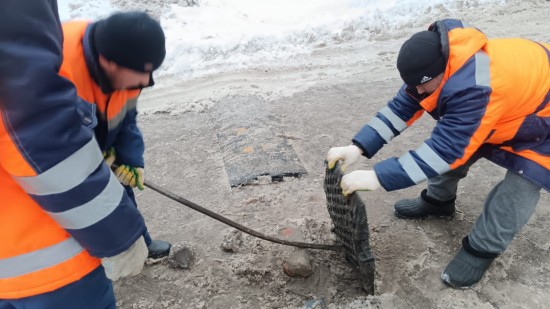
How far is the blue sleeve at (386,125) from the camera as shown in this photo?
2670 mm

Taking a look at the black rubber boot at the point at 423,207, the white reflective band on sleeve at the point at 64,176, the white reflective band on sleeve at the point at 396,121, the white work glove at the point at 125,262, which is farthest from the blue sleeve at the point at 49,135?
the black rubber boot at the point at 423,207

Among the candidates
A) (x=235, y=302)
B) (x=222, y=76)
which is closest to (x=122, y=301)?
(x=235, y=302)

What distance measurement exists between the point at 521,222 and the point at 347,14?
5575 millimetres

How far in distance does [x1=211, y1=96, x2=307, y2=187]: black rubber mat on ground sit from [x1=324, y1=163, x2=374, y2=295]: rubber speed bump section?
36.2 inches

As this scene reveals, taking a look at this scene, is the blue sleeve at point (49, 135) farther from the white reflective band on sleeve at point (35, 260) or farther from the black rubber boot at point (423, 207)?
the black rubber boot at point (423, 207)

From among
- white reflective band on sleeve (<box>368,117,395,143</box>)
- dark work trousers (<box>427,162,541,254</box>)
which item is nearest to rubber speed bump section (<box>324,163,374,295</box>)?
white reflective band on sleeve (<box>368,117,395,143</box>)

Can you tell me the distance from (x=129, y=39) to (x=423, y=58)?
1.30 m

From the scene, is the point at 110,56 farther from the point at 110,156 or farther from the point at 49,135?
the point at 110,156

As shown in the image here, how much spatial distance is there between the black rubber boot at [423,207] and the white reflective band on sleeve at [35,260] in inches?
83.1

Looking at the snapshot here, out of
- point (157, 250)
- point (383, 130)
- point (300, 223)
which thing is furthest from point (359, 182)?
point (157, 250)

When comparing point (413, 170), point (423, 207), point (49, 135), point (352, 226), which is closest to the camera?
point (49, 135)

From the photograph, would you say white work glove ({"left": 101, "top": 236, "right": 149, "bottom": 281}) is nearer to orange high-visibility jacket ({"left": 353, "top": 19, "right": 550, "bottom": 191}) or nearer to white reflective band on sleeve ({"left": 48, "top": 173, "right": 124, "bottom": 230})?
white reflective band on sleeve ({"left": 48, "top": 173, "right": 124, "bottom": 230})

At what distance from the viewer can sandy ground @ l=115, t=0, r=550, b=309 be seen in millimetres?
2490

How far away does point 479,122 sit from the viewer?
6.85 feet
